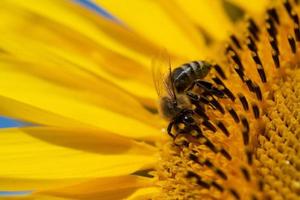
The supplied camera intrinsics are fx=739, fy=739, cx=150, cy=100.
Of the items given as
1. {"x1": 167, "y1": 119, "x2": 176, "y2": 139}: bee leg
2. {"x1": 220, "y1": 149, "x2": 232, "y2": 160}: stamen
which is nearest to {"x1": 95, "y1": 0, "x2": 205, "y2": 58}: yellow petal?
{"x1": 167, "y1": 119, "x2": 176, "y2": 139}: bee leg

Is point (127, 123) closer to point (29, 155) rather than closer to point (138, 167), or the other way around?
point (138, 167)

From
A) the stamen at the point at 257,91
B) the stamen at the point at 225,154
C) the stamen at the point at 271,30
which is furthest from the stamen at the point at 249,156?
the stamen at the point at 271,30

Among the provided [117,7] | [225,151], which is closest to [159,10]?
[117,7]

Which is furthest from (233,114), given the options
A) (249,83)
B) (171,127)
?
(171,127)

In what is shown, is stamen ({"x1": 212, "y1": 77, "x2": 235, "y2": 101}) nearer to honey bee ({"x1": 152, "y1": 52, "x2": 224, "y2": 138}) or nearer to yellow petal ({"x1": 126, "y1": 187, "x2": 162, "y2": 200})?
honey bee ({"x1": 152, "y1": 52, "x2": 224, "y2": 138})

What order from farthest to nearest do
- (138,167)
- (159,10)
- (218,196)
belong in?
1. (159,10)
2. (138,167)
3. (218,196)

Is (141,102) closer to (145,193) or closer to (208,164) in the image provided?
(145,193)

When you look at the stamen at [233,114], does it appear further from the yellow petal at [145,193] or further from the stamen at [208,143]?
the yellow petal at [145,193]
